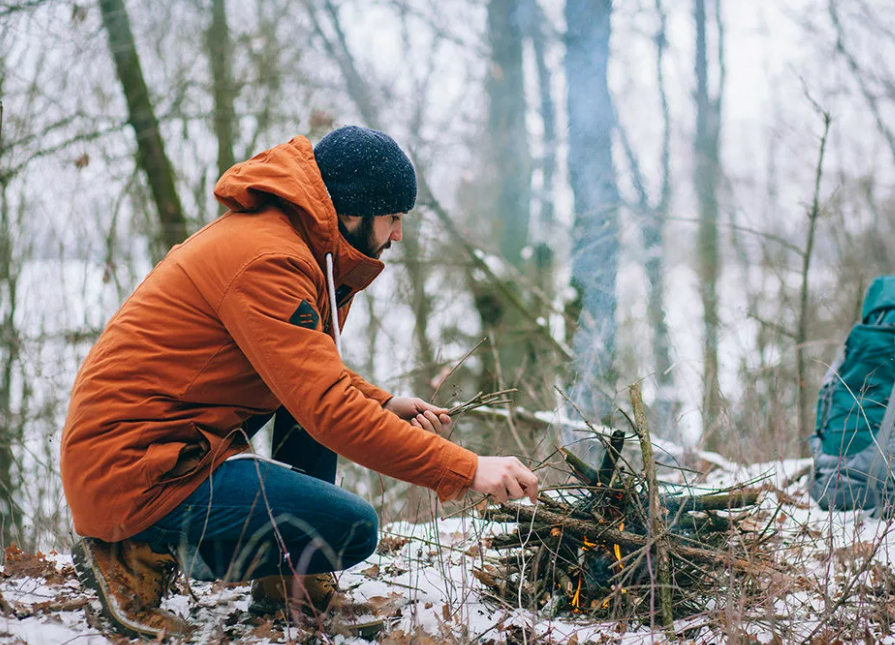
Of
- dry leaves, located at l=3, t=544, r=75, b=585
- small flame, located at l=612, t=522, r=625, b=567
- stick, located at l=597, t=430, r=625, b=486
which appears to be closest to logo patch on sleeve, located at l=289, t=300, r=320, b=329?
stick, located at l=597, t=430, r=625, b=486

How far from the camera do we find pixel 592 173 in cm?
659

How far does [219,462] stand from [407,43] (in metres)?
8.82

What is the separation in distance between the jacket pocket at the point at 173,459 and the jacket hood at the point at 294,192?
2.16 ft

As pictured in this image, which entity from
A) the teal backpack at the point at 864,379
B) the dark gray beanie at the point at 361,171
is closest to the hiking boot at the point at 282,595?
the dark gray beanie at the point at 361,171

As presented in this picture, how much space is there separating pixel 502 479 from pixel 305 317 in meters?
0.69

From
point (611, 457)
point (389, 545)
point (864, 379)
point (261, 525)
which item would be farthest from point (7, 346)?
point (864, 379)

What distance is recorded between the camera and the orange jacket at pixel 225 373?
1.99 metres

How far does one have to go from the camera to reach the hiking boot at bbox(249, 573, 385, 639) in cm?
237

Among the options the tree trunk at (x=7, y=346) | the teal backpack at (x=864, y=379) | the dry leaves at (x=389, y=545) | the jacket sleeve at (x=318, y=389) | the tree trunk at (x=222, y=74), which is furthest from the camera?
the tree trunk at (x=222, y=74)

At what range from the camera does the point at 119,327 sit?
215 cm

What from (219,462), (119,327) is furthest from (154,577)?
(119,327)

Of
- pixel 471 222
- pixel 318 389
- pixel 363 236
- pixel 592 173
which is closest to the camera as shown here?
pixel 318 389

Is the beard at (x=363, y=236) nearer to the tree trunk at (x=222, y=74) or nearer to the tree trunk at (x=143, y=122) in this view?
the tree trunk at (x=143, y=122)

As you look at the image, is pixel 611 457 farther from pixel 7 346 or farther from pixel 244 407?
pixel 7 346
